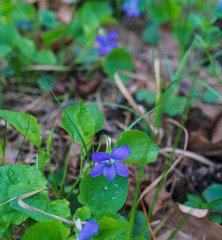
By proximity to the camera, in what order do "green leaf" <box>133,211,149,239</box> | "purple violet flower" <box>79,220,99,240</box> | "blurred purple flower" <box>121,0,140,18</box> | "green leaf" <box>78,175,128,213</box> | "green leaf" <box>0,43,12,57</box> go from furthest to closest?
"blurred purple flower" <box>121,0,140,18</box>
"green leaf" <box>0,43,12,57</box>
"green leaf" <box>133,211,149,239</box>
"green leaf" <box>78,175,128,213</box>
"purple violet flower" <box>79,220,99,240</box>

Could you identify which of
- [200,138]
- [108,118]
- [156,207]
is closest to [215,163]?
[200,138]

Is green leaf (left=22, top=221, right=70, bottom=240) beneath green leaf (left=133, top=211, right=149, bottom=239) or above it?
above

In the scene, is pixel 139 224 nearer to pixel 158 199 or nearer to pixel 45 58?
pixel 158 199

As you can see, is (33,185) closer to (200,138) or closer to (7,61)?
(200,138)

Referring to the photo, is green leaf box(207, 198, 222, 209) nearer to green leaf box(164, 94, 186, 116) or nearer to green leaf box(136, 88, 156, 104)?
green leaf box(164, 94, 186, 116)

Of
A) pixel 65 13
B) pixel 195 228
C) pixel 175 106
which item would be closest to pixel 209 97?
pixel 175 106

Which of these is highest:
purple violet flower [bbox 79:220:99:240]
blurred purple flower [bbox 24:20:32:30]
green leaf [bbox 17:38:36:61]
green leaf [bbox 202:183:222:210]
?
blurred purple flower [bbox 24:20:32:30]

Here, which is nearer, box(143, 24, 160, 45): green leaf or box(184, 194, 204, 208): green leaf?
box(184, 194, 204, 208): green leaf

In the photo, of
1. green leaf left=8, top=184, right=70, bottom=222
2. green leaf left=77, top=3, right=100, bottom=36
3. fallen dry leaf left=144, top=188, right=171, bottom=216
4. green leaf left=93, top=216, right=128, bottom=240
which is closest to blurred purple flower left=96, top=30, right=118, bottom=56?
green leaf left=77, top=3, right=100, bottom=36

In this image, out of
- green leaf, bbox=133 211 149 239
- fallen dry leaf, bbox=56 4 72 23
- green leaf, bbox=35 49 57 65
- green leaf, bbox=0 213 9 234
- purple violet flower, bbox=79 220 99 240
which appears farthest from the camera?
fallen dry leaf, bbox=56 4 72 23
